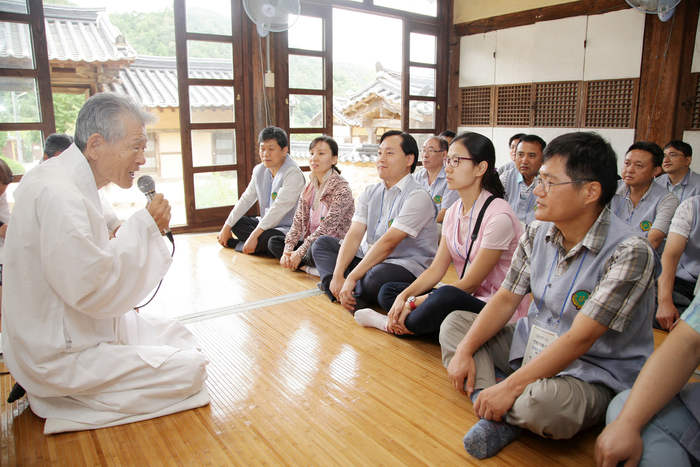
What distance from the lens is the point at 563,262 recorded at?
1.59 m

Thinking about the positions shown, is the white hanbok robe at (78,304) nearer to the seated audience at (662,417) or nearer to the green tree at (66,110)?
the seated audience at (662,417)

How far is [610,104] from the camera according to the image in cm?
489

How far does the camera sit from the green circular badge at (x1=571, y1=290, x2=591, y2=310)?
5.00 feet

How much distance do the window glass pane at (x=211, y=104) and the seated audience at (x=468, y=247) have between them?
129 inches

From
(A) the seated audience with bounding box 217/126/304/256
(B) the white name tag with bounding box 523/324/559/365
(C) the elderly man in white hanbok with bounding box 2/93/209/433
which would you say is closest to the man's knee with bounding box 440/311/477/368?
(B) the white name tag with bounding box 523/324/559/365

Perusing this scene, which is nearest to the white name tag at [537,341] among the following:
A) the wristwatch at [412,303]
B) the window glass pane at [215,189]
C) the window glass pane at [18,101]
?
the wristwatch at [412,303]

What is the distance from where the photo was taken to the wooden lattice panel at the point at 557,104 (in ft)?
17.0

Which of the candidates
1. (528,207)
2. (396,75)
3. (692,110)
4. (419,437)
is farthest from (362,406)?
(396,75)

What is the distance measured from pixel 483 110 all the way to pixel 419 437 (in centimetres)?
533

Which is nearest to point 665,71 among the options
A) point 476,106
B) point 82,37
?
point 476,106

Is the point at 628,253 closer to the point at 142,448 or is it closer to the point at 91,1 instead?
the point at 142,448

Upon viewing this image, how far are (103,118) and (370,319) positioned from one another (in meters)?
1.53

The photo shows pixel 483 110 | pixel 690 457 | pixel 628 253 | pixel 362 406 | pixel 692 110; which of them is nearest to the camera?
pixel 690 457

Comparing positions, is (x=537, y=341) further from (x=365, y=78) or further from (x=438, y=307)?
(x=365, y=78)
